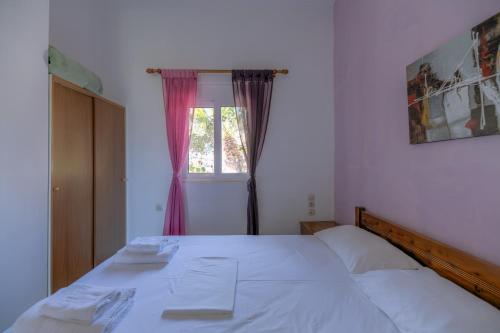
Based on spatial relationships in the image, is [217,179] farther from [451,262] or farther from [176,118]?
[451,262]

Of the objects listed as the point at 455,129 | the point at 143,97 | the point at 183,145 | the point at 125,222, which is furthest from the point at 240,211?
the point at 455,129

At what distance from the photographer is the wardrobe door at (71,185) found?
1.84 metres

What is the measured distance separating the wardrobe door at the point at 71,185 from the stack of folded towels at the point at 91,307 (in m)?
0.91

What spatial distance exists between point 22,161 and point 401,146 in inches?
105

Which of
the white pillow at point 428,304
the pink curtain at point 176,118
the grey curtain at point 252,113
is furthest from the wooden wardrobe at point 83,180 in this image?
the white pillow at point 428,304

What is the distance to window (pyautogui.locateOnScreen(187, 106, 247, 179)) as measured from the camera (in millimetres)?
2871

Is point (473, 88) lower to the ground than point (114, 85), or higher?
lower

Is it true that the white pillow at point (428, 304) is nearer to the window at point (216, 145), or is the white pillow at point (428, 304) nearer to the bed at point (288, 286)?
the bed at point (288, 286)

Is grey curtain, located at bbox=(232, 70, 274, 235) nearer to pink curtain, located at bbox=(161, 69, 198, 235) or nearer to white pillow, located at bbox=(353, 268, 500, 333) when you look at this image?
pink curtain, located at bbox=(161, 69, 198, 235)

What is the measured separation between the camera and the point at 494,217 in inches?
39.5

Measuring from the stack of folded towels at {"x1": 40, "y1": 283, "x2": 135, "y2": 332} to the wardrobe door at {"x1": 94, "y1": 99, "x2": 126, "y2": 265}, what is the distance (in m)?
1.33

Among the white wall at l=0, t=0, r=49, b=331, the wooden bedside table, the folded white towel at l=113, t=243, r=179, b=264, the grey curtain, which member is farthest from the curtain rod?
the folded white towel at l=113, t=243, r=179, b=264

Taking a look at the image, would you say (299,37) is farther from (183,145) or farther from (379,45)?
(183,145)

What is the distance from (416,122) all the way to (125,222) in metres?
2.92
